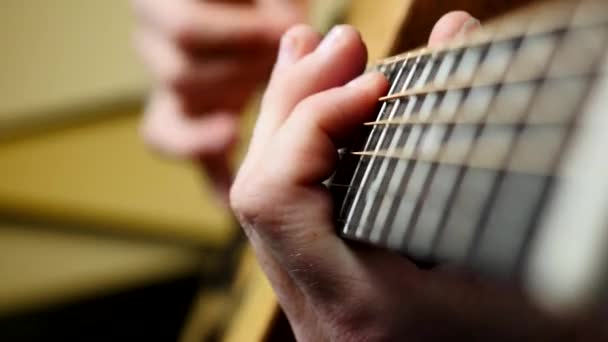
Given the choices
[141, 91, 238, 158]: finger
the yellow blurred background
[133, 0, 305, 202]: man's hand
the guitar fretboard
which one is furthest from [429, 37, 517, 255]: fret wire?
the yellow blurred background

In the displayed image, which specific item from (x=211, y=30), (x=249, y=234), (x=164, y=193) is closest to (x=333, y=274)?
(x=249, y=234)

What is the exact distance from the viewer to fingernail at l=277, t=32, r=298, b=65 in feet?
1.40

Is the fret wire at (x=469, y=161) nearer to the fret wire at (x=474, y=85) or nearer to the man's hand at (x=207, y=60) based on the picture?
the fret wire at (x=474, y=85)

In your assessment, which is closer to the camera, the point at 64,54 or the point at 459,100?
the point at 459,100

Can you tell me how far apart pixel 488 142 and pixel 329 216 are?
0.14m

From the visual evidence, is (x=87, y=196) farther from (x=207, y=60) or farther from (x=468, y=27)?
(x=468, y=27)

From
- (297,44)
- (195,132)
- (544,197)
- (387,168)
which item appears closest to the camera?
(544,197)

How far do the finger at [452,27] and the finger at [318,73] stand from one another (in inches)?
1.9

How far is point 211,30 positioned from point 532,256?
1.86ft

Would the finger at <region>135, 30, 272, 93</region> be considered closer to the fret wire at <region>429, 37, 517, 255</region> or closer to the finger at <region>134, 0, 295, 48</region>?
the finger at <region>134, 0, 295, 48</region>

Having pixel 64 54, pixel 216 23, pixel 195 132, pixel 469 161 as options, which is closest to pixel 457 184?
pixel 469 161

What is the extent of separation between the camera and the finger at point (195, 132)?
0.88 meters

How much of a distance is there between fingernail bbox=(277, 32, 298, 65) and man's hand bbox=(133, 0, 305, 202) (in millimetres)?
311

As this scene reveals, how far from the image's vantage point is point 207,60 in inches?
30.3
